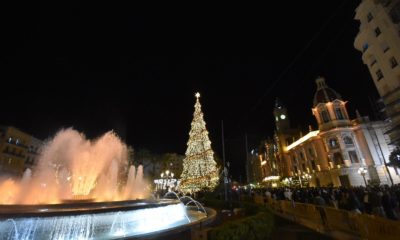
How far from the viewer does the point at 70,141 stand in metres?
21.1

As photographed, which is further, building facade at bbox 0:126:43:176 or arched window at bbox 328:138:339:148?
arched window at bbox 328:138:339:148

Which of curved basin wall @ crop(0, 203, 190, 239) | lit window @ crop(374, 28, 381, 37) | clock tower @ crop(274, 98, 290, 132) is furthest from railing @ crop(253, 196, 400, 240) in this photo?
clock tower @ crop(274, 98, 290, 132)

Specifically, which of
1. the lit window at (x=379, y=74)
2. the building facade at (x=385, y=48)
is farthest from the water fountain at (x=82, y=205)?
the lit window at (x=379, y=74)

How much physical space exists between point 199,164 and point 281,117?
199 ft

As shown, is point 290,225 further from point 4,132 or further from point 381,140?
point 4,132

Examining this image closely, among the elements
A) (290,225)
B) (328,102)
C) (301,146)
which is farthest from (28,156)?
(328,102)

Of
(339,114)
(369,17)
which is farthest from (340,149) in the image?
(369,17)

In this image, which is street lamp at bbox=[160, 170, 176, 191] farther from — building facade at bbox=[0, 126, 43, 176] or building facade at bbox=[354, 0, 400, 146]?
building facade at bbox=[0, 126, 43, 176]

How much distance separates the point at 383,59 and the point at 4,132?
6994 centimetres

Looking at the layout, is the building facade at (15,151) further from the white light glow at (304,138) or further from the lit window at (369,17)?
the lit window at (369,17)

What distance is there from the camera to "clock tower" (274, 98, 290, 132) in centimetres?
8138

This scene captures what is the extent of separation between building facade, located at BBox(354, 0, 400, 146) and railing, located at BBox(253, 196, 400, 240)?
20740 mm

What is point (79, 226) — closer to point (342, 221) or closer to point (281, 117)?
point (342, 221)

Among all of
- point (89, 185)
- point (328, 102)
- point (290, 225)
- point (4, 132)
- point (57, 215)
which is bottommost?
point (290, 225)
